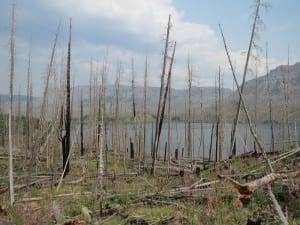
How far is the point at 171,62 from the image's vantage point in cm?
2117

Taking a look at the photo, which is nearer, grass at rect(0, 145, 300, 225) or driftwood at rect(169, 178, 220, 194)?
grass at rect(0, 145, 300, 225)

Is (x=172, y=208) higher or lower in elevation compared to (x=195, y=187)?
lower

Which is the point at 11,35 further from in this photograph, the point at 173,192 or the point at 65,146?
the point at 173,192

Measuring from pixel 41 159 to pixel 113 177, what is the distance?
14823 mm

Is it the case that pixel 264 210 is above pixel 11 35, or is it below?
below

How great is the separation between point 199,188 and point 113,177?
9114mm

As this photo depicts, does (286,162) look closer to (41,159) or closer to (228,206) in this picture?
(228,206)

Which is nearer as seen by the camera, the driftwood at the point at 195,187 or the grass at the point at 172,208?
the grass at the point at 172,208

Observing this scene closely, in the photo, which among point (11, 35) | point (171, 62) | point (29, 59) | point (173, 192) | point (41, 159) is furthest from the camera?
point (41, 159)

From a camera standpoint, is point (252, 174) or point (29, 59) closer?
point (252, 174)

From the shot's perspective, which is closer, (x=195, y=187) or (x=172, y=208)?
(x=172, y=208)

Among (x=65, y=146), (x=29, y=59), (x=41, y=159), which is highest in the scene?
(x=29, y=59)

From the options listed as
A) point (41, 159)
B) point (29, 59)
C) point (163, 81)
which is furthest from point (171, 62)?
point (41, 159)

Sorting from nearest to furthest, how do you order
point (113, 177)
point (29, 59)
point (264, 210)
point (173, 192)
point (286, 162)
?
point (264, 210) → point (173, 192) → point (286, 162) → point (113, 177) → point (29, 59)
